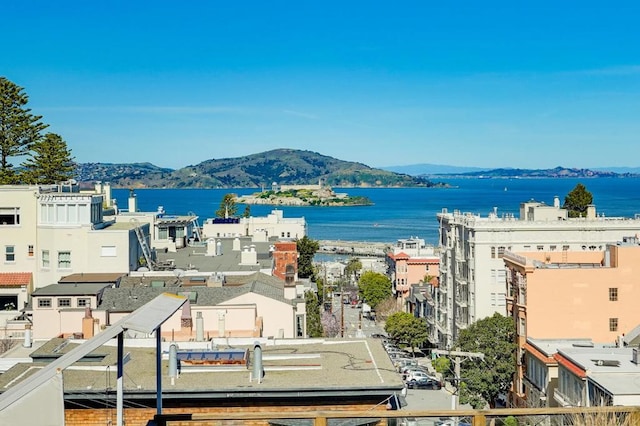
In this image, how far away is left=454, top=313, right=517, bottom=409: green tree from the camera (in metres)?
34.6

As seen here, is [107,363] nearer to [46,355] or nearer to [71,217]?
[46,355]

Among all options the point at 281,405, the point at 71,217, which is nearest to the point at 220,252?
the point at 71,217

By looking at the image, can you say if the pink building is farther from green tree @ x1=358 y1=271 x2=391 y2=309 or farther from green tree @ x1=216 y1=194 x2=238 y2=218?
green tree @ x1=216 y1=194 x2=238 y2=218

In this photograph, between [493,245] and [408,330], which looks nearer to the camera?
[493,245]

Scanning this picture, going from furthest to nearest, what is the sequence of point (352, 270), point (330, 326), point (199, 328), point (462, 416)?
point (352, 270)
point (330, 326)
point (199, 328)
point (462, 416)

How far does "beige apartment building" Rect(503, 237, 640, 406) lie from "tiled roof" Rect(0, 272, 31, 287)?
1995 cm

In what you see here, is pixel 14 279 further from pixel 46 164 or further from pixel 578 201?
pixel 578 201

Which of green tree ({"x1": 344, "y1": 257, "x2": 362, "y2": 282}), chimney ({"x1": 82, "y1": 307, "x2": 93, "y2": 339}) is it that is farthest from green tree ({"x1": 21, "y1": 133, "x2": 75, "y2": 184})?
green tree ({"x1": 344, "y1": 257, "x2": 362, "y2": 282})

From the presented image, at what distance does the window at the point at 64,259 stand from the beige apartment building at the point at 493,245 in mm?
22989

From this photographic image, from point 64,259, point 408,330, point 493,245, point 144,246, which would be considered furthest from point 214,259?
point 493,245

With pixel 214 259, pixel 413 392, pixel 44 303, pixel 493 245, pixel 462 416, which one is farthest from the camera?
pixel 493 245

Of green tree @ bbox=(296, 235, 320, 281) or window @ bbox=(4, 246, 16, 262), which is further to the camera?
green tree @ bbox=(296, 235, 320, 281)

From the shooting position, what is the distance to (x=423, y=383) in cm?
4159

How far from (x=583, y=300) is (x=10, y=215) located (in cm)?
2366
